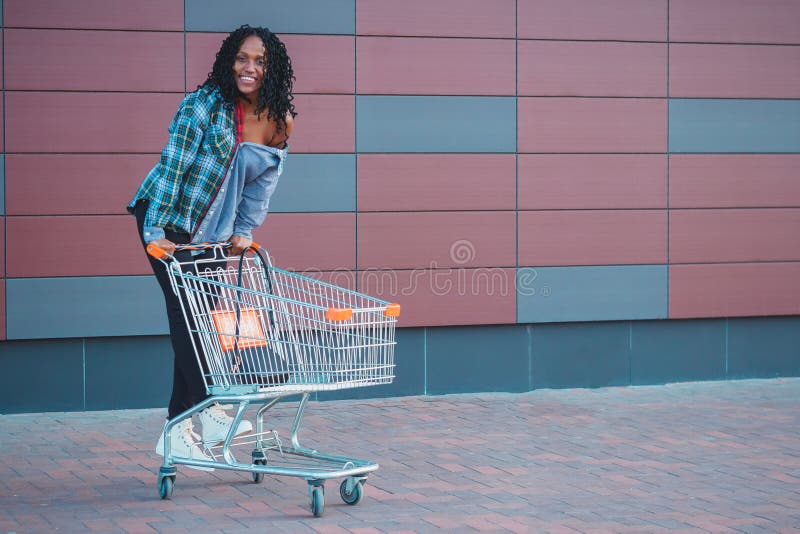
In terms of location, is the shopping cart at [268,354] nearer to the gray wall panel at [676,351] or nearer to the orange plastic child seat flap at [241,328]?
the orange plastic child seat flap at [241,328]

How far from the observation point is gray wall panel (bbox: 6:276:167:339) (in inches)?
320

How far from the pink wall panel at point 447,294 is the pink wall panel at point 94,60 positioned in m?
2.17

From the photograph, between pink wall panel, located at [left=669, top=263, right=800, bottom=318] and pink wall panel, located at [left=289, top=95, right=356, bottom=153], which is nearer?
pink wall panel, located at [left=289, top=95, right=356, bottom=153]

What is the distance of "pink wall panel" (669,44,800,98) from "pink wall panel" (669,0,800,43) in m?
0.08

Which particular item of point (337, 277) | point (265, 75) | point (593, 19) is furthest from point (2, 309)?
point (593, 19)

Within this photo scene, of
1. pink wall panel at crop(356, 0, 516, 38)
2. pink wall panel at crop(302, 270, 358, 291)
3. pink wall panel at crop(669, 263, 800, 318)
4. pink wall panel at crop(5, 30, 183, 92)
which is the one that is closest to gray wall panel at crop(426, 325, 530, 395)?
pink wall panel at crop(302, 270, 358, 291)

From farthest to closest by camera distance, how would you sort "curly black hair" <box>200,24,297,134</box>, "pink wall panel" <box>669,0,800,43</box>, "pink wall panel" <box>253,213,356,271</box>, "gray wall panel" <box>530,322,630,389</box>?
"pink wall panel" <box>669,0,800,43</box> → "gray wall panel" <box>530,322,630,389</box> → "pink wall panel" <box>253,213,356,271</box> → "curly black hair" <box>200,24,297,134</box>

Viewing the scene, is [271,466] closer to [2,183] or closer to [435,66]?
[2,183]

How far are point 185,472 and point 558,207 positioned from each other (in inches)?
165

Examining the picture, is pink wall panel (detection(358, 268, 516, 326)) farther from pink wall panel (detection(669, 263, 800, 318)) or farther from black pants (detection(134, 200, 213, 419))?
black pants (detection(134, 200, 213, 419))

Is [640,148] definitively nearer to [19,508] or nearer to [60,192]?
[60,192]

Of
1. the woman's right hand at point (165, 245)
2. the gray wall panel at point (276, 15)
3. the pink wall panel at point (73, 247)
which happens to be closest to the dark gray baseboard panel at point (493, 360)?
the pink wall panel at point (73, 247)

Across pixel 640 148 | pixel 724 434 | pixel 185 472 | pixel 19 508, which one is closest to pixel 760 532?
pixel 724 434

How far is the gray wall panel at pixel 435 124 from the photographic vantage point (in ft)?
28.8
